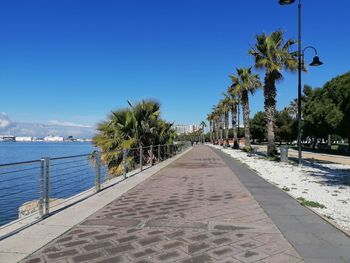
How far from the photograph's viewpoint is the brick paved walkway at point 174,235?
5.12 meters

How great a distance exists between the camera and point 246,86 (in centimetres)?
4409

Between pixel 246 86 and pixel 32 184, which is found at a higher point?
pixel 246 86

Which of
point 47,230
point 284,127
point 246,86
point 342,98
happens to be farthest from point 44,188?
point 284,127

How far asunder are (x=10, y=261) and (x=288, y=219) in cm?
471

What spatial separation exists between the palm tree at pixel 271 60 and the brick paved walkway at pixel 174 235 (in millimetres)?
18325

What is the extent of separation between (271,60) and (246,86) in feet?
57.7

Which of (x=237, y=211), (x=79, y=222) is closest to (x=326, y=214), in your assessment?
(x=237, y=211)

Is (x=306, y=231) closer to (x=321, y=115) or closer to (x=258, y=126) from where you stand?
(x=321, y=115)

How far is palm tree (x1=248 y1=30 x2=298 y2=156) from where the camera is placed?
86.5 feet

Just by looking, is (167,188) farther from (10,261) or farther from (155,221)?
(10,261)

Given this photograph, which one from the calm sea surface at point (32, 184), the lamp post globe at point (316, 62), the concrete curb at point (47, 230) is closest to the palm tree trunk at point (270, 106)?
the lamp post globe at point (316, 62)

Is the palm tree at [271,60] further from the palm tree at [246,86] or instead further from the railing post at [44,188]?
the railing post at [44,188]

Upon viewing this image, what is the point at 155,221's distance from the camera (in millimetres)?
7121

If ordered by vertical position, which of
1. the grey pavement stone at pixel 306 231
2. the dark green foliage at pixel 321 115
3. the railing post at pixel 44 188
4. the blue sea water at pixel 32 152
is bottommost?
the blue sea water at pixel 32 152
